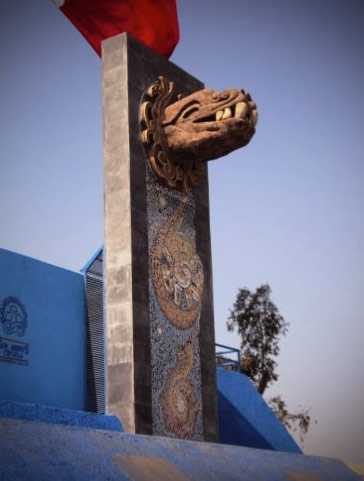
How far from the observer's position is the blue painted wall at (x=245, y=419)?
10664mm

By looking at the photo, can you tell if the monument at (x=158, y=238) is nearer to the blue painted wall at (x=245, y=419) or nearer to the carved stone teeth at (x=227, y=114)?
the carved stone teeth at (x=227, y=114)

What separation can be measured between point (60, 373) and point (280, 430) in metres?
4.20

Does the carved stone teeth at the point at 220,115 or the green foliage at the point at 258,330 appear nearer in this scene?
the carved stone teeth at the point at 220,115

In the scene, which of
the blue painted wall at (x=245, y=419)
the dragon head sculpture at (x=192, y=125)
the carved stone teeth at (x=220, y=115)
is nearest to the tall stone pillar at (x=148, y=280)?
the dragon head sculpture at (x=192, y=125)

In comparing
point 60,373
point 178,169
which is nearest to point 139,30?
point 178,169

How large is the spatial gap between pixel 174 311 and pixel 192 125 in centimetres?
188

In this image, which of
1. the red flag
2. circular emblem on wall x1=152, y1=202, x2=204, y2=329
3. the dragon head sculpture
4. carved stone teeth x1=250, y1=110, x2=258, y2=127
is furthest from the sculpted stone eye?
the red flag

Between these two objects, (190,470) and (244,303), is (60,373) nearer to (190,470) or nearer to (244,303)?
(190,470)

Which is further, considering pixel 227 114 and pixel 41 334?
pixel 41 334

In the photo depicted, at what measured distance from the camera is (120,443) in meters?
4.91

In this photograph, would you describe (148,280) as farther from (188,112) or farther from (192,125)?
(188,112)

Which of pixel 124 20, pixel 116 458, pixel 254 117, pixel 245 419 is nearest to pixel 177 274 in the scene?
pixel 254 117

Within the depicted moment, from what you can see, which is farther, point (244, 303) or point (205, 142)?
point (244, 303)

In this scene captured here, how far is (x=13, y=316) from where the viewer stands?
319 inches
